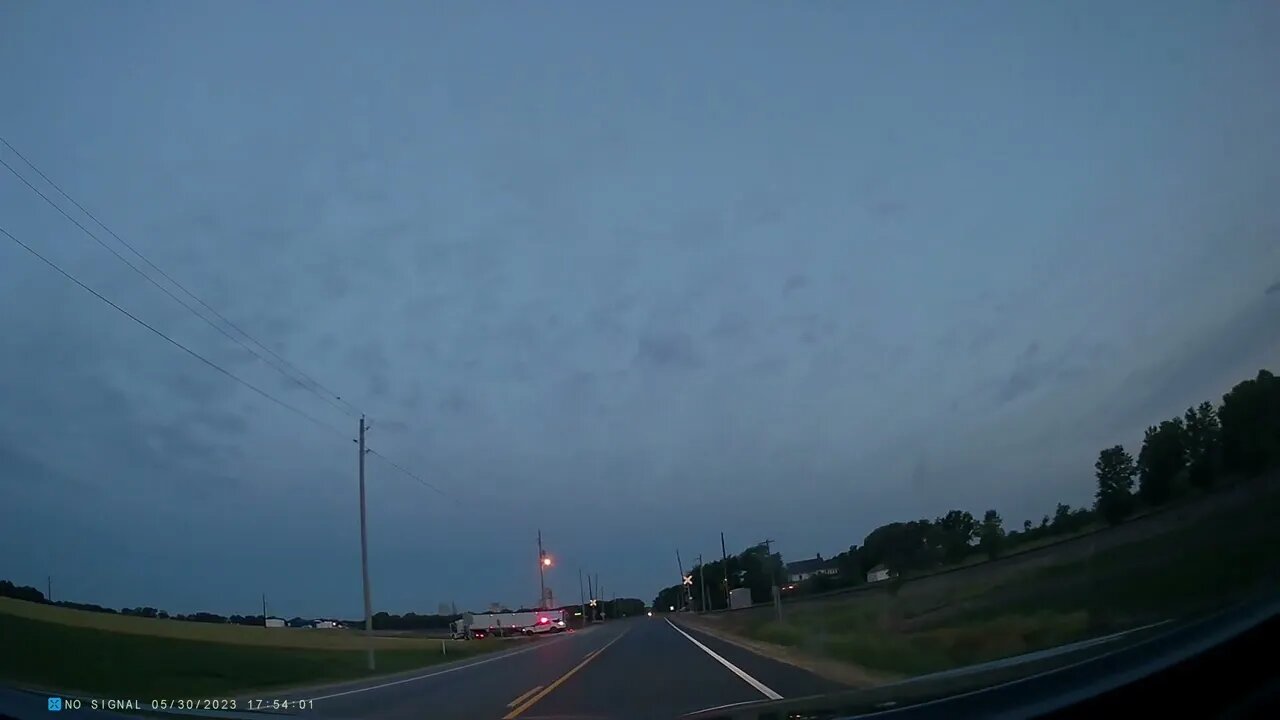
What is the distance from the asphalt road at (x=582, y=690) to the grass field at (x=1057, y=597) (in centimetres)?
284

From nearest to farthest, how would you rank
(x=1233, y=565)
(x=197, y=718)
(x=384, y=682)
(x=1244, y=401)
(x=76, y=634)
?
(x=1233, y=565) → (x=1244, y=401) → (x=197, y=718) → (x=76, y=634) → (x=384, y=682)

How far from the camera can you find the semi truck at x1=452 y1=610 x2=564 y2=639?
327ft

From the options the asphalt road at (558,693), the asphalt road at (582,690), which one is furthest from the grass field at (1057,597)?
the asphalt road at (558,693)

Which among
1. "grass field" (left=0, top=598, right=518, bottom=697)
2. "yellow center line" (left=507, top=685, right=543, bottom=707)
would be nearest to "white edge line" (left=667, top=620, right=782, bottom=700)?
"yellow center line" (left=507, top=685, right=543, bottom=707)

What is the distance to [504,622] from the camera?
105 m

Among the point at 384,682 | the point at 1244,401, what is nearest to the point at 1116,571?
the point at 1244,401

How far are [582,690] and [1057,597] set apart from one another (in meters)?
9.06

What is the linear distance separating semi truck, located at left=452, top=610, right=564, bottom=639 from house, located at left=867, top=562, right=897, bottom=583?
132 feet

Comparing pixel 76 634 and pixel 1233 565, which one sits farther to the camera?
pixel 76 634

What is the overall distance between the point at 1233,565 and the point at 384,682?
24.4 metres

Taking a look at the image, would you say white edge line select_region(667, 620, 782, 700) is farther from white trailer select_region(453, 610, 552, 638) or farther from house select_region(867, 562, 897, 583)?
white trailer select_region(453, 610, 552, 638)

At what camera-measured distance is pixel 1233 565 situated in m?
6.55

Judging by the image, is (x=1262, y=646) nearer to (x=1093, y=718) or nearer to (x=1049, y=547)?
(x=1093, y=718)

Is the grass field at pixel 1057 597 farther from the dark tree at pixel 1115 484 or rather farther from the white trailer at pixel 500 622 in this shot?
the white trailer at pixel 500 622
